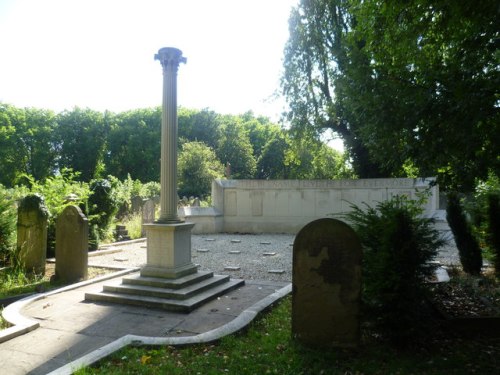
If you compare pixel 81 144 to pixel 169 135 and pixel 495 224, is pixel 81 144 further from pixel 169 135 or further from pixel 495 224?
pixel 495 224

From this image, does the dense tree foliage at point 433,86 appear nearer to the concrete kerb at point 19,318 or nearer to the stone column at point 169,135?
the stone column at point 169,135

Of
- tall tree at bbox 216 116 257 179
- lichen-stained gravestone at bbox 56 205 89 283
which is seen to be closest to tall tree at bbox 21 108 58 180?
tall tree at bbox 216 116 257 179

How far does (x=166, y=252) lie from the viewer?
692 centimetres

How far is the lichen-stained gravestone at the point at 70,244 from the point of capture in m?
7.92

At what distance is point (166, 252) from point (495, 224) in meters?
6.23

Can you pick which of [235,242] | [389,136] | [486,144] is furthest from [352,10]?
[235,242]

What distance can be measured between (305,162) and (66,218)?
78.3 feet

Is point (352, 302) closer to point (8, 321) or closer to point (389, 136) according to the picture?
point (389, 136)

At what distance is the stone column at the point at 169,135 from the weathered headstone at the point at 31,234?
2973mm

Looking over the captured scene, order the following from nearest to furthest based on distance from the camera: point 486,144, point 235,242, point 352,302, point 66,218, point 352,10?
point 352,302
point 486,144
point 352,10
point 66,218
point 235,242

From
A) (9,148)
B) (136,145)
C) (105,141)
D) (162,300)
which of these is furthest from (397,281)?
(9,148)

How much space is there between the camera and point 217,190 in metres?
18.0

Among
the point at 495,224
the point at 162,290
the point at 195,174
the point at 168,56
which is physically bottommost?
the point at 162,290

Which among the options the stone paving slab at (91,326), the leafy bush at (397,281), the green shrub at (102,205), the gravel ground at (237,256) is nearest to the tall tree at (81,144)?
the green shrub at (102,205)
